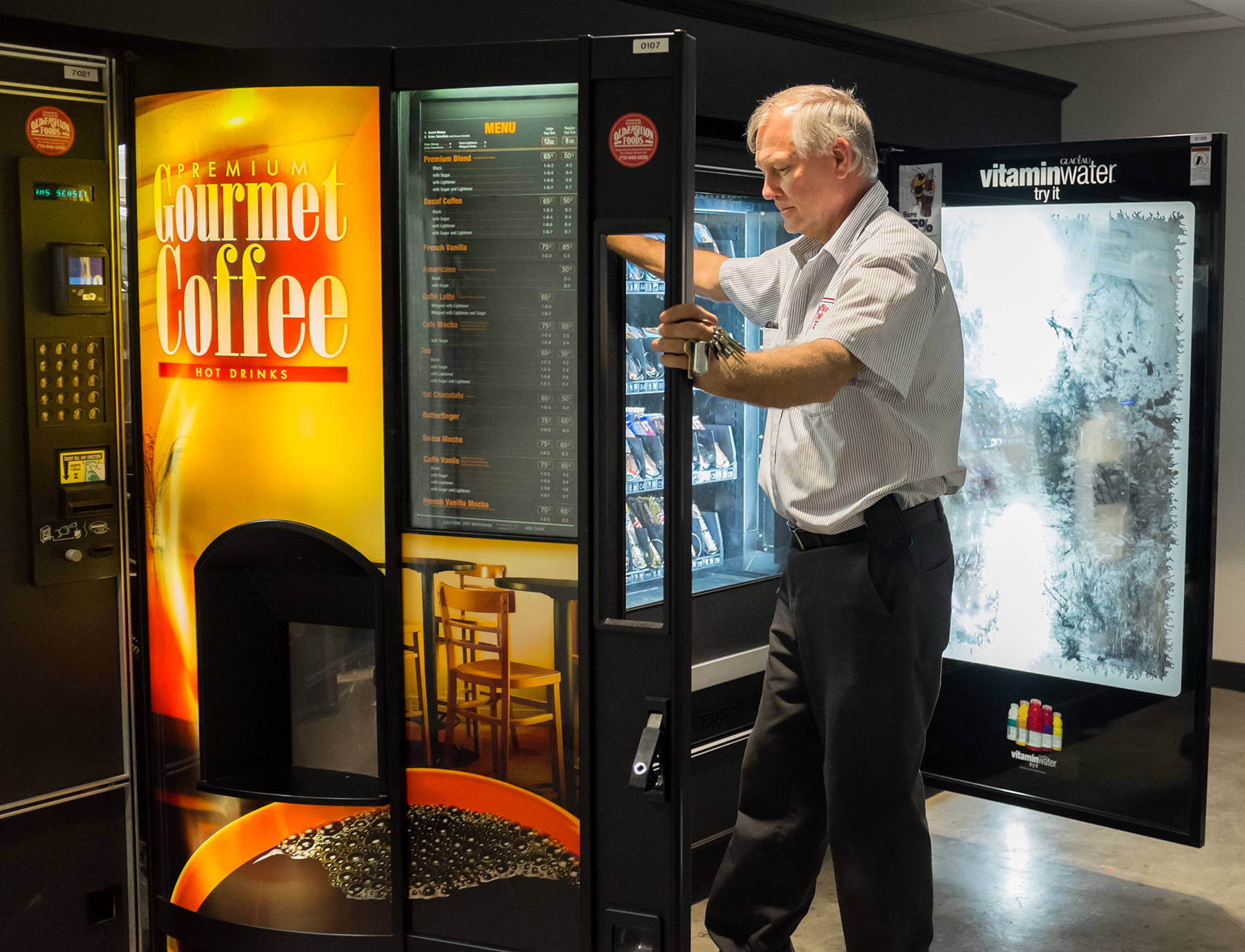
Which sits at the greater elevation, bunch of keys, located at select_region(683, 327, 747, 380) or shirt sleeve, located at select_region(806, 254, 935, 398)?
shirt sleeve, located at select_region(806, 254, 935, 398)

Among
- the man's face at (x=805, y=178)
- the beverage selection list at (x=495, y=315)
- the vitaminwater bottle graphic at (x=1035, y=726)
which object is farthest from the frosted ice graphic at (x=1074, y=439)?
the beverage selection list at (x=495, y=315)

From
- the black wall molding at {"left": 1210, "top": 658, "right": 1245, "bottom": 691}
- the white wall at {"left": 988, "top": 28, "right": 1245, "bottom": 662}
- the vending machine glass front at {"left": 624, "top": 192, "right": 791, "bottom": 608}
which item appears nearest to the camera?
the vending machine glass front at {"left": 624, "top": 192, "right": 791, "bottom": 608}

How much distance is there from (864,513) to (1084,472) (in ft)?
A: 4.41

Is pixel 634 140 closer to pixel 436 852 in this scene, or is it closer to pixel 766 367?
pixel 766 367

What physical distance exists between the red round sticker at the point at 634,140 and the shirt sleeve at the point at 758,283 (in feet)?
2.12

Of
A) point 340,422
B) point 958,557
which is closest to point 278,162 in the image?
point 340,422

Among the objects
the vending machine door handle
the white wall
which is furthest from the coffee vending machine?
the white wall

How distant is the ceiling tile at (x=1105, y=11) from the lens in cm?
439

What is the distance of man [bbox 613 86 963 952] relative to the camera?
2.25 m

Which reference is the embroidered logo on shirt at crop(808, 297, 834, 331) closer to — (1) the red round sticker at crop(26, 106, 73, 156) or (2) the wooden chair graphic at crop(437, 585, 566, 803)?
(2) the wooden chair graphic at crop(437, 585, 566, 803)

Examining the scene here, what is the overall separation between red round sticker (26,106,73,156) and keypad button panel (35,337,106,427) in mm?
362

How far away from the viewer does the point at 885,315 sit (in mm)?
2145

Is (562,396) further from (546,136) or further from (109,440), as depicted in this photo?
(109,440)

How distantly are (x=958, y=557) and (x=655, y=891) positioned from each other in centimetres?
185
